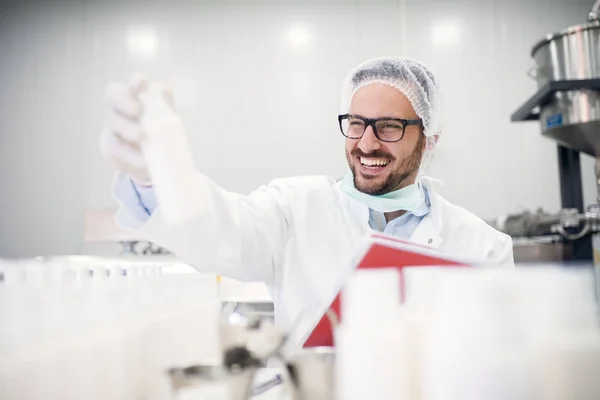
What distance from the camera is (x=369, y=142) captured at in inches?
41.3

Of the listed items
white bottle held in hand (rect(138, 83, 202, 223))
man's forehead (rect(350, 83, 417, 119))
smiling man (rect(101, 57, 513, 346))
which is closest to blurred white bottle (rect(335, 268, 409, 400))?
white bottle held in hand (rect(138, 83, 202, 223))

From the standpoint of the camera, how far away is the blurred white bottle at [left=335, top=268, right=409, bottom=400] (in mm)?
359

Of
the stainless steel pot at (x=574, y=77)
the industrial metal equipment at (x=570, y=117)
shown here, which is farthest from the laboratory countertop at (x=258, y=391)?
the stainless steel pot at (x=574, y=77)

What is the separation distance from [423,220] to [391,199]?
0.10 metres

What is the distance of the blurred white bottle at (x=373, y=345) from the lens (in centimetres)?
36

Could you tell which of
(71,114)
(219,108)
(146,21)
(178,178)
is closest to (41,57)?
(71,114)

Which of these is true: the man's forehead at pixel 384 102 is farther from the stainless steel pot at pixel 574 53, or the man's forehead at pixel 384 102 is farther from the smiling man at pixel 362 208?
the stainless steel pot at pixel 574 53

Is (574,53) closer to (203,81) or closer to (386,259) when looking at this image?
(203,81)

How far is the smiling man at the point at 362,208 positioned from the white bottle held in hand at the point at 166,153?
0.51 m

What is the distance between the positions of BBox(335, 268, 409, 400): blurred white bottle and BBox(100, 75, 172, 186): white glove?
0.25 metres

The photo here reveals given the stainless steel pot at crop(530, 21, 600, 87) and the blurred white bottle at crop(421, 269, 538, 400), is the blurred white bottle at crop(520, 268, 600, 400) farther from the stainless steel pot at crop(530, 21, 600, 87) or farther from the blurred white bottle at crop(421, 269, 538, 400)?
the stainless steel pot at crop(530, 21, 600, 87)

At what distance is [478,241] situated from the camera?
1.11m

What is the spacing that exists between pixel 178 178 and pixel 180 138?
0.13 feet

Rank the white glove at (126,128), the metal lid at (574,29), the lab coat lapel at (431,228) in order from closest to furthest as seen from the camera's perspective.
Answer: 1. the white glove at (126,128)
2. the lab coat lapel at (431,228)
3. the metal lid at (574,29)
